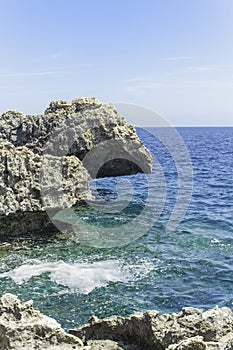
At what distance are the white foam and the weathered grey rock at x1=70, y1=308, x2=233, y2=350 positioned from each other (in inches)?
229

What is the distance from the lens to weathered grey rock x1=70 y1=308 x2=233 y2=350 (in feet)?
20.2

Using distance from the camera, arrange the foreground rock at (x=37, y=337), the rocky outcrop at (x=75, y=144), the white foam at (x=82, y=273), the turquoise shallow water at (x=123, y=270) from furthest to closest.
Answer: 1. the rocky outcrop at (x=75, y=144)
2. the white foam at (x=82, y=273)
3. the turquoise shallow water at (x=123, y=270)
4. the foreground rock at (x=37, y=337)

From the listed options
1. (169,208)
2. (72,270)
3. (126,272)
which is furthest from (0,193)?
(169,208)

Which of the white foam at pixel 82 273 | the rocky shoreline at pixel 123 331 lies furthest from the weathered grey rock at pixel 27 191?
the rocky shoreline at pixel 123 331

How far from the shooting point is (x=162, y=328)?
6.36 m

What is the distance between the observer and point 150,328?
21.1 ft

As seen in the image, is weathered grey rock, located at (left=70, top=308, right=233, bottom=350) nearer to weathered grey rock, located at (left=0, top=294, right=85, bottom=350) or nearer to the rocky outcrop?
weathered grey rock, located at (left=0, top=294, right=85, bottom=350)

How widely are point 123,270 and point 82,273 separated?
Result: 1.40m

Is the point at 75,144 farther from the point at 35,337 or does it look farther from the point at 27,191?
the point at 35,337

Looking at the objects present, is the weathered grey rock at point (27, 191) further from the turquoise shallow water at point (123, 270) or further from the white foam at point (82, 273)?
the white foam at point (82, 273)

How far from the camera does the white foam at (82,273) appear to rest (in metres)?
13.1

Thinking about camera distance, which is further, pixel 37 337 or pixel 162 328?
pixel 162 328

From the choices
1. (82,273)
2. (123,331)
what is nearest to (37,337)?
(123,331)

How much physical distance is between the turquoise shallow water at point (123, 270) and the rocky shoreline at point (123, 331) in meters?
4.16
